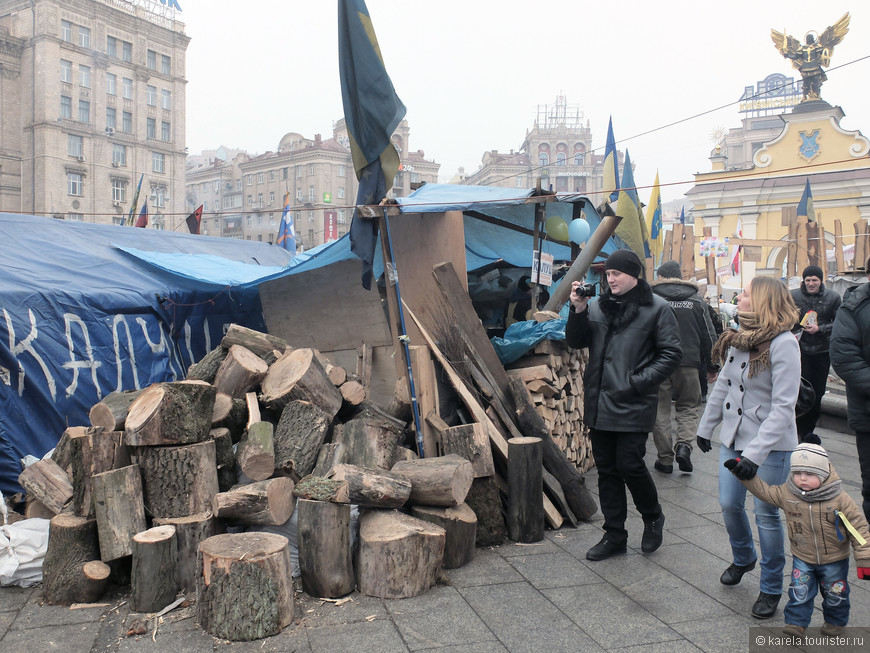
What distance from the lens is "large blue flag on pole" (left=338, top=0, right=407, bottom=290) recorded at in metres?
5.24

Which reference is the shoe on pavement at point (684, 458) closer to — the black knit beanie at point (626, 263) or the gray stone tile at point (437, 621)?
the black knit beanie at point (626, 263)

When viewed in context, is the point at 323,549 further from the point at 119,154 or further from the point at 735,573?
the point at 119,154

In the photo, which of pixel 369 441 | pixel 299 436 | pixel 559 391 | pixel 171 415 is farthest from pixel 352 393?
pixel 559 391

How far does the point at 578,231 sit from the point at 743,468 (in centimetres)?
498

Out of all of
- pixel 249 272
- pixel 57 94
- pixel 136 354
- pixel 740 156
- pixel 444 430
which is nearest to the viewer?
pixel 444 430

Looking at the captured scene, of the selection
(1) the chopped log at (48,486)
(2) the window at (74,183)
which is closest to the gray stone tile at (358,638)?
(1) the chopped log at (48,486)

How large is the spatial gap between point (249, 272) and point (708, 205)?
108 feet

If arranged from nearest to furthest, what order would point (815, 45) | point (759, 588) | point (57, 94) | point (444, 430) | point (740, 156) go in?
point (759, 588), point (444, 430), point (815, 45), point (57, 94), point (740, 156)

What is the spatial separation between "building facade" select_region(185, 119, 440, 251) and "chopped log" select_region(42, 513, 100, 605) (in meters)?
64.2

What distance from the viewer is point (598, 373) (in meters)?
4.10

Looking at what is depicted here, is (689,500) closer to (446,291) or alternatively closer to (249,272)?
(446,291)

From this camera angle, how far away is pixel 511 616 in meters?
3.35

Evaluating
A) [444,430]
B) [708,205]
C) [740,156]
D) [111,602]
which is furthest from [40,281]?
[740,156]

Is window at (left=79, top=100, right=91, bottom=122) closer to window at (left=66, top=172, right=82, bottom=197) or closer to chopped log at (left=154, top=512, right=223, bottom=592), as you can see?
window at (left=66, top=172, right=82, bottom=197)
